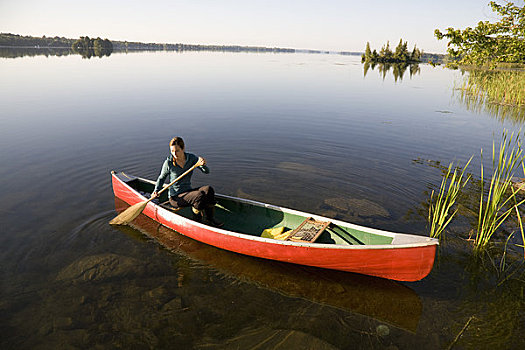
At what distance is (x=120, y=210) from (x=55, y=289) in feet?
9.23

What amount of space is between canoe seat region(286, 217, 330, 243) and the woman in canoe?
6.23 feet

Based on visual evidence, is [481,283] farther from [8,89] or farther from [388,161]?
[8,89]

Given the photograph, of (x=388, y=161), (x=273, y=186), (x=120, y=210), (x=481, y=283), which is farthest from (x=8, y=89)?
(x=481, y=283)

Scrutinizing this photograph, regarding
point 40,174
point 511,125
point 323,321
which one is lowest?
point 323,321

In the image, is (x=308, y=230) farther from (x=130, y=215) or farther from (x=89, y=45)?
(x=89, y=45)

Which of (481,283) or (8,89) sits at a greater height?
(8,89)

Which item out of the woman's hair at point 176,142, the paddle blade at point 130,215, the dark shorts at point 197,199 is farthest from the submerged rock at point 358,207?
the paddle blade at point 130,215

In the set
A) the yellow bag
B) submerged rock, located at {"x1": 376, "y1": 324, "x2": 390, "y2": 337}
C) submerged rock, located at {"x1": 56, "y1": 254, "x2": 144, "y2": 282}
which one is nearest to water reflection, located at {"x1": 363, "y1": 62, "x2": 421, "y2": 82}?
the yellow bag

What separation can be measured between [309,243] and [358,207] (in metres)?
3.42

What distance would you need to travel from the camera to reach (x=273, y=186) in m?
9.71

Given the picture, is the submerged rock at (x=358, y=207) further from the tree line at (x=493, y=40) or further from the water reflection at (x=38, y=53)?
the water reflection at (x=38, y=53)

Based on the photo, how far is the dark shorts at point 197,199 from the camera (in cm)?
662

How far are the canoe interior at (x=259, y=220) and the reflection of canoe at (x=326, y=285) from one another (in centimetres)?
67

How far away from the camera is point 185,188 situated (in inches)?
276
